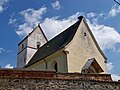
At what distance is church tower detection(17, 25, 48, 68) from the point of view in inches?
1172

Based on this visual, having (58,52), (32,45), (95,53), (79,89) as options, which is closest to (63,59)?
(58,52)

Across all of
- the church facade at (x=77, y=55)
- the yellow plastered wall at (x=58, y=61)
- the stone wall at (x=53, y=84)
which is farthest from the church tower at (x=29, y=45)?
the stone wall at (x=53, y=84)

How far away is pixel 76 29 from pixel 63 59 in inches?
147

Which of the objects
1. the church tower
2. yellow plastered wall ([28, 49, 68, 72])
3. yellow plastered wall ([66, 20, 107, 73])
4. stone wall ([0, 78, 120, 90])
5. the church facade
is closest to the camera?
stone wall ([0, 78, 120, 90])

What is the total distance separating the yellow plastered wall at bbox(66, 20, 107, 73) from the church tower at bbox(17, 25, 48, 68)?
424 inches

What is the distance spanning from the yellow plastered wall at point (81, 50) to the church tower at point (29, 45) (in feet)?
35.3

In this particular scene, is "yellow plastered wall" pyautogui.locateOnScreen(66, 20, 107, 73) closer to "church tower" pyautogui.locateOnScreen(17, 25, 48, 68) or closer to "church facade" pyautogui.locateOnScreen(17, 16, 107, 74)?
"church facade" pyautogui.locateOnScreen(17, 16, 107, 74)

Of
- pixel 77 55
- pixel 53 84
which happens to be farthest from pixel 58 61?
pixel 53 84

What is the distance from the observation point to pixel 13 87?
8422mm

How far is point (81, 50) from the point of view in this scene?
64.5 ft

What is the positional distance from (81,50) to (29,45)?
12.6 metres

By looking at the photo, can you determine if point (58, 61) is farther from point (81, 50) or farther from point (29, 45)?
point (29, 45)

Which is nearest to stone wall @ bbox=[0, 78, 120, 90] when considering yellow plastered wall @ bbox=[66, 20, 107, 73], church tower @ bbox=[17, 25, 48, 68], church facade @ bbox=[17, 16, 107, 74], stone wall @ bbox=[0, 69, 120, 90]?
stone wall @ bbox=[0, 69, 120, 90]

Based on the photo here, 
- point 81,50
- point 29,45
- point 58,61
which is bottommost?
point 58,61
